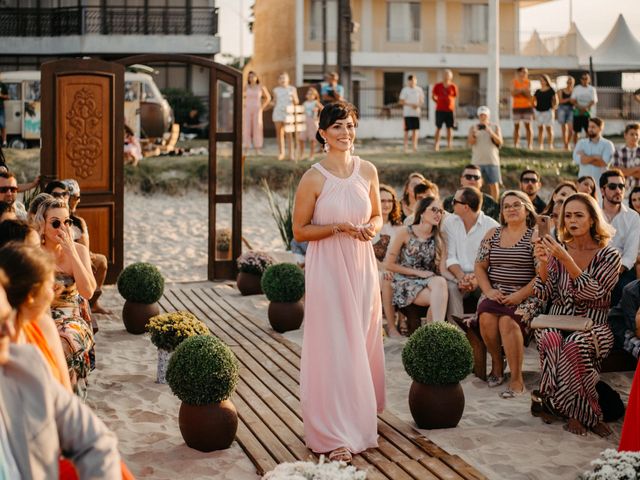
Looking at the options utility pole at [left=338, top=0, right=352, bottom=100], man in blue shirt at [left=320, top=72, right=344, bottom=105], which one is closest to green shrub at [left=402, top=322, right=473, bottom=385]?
man in blue shirt at [left=320, top=72, right=344, bottom=105]

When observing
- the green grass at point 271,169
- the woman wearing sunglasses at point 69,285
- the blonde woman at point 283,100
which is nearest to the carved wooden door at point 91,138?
the woman wearing sunglasses at point 69,285

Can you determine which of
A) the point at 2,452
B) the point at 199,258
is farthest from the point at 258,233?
the point at 2,452

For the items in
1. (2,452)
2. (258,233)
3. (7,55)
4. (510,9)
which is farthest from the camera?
(510,9)

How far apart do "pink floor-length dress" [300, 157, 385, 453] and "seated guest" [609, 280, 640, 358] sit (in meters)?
1.94

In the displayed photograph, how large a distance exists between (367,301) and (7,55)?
31.5 m

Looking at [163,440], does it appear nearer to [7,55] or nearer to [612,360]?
[612,360]

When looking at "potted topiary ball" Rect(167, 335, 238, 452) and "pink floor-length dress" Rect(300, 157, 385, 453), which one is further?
"potted topiary ball" Rect(167, 335, 238, 452)

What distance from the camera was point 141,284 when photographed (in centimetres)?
1041

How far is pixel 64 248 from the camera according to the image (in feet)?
23.5

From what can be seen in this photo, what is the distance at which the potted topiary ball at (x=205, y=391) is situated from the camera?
6.46 metres

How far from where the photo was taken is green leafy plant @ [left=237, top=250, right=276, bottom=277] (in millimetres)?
12570

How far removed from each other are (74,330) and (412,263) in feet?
12.4

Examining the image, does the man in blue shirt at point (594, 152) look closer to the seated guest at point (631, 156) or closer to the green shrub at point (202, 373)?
the seated guest at point (631, 156)

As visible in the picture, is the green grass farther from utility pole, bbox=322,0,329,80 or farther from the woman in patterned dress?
utility pole, bbox=322,0,329,80
